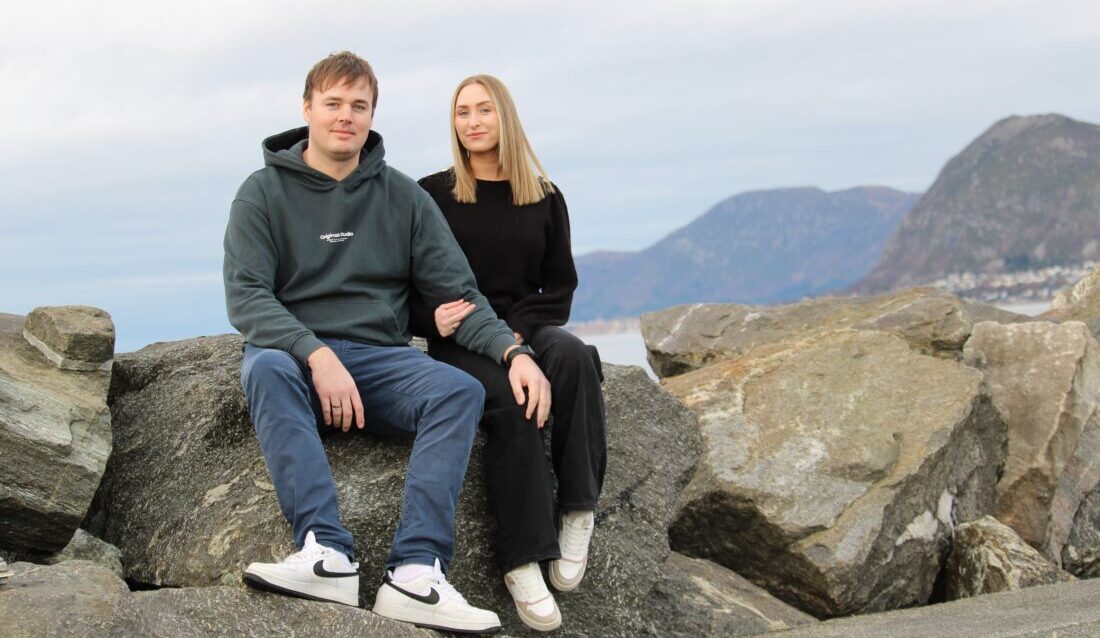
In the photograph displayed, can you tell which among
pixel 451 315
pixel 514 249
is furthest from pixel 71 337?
pixel 514 249

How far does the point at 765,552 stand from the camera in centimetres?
835

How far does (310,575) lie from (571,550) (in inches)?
55.6

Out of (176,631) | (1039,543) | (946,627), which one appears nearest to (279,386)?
(176,631)

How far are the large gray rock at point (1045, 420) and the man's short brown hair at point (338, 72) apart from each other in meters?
5.93

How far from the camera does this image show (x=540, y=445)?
18.3ft

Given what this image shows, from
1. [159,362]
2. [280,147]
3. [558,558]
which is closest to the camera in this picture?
[558,558]

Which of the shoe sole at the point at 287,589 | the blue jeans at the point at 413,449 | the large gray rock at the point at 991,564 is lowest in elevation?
the large gray rock at the point at 991,564

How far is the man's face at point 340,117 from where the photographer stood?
5.75 m

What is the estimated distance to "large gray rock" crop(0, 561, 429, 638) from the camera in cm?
462

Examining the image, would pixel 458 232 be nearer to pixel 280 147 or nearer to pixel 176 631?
pixel 280 147

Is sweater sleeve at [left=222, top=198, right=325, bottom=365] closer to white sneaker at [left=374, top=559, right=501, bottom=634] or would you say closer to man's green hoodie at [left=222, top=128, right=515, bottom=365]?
man's green hoodie at [left=222, top=128, right=515, bottom=365]

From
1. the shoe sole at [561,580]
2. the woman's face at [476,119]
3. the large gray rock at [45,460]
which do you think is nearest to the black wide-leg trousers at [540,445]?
the shoe sole at [561,580]

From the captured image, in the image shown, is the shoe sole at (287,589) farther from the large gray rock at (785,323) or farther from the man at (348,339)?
the large gray rock at (785,323)

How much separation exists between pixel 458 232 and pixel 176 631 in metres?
2.67
